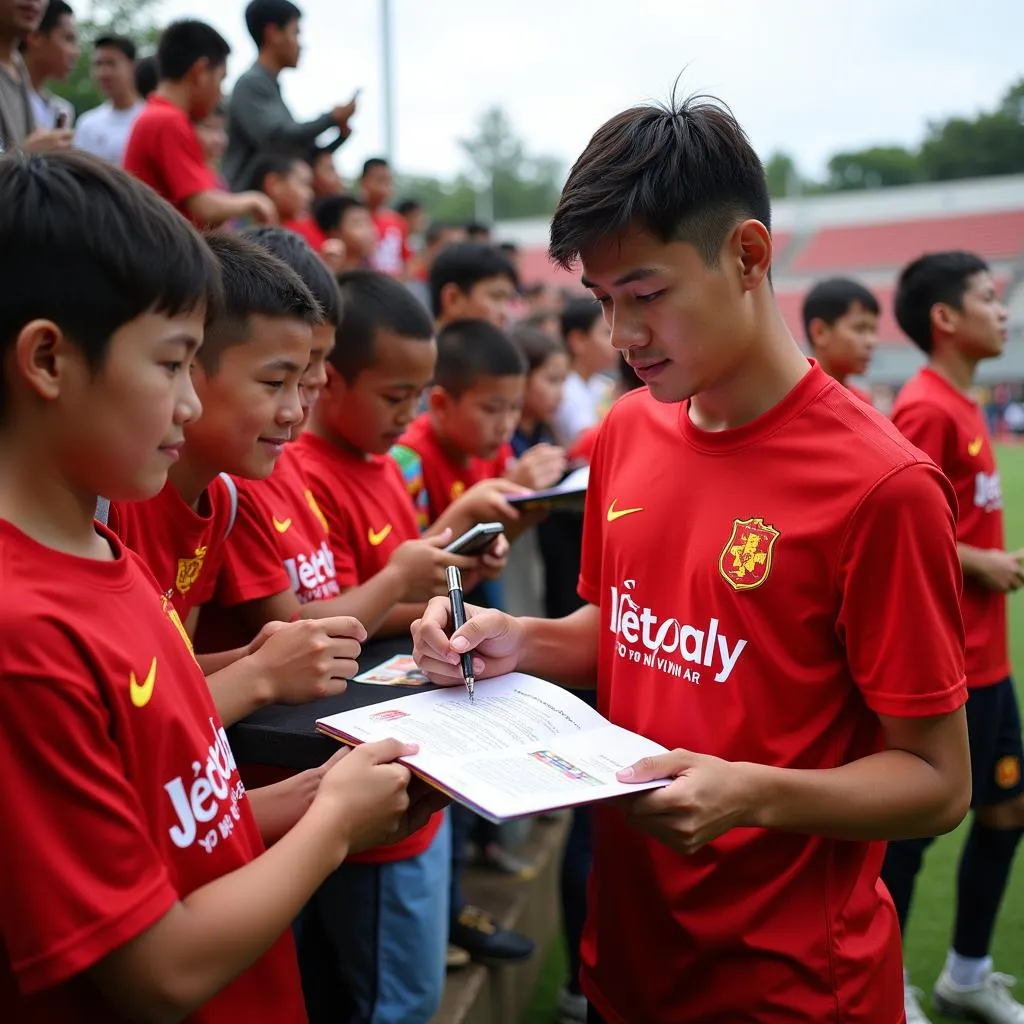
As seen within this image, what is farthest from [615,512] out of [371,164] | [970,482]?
[371,164]

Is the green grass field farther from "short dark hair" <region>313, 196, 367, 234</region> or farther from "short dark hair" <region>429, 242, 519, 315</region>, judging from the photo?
"short dark hair" <region>313, 196, 367, 234</region>

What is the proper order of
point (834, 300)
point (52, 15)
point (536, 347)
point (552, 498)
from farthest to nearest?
point (52, 15)
point (536, 347)
point (834, 300)
point (552, 498)

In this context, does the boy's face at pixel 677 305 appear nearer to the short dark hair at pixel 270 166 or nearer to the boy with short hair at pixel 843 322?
the boy with short hair at pixel 843 322

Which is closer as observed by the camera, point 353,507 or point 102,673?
point 102,673

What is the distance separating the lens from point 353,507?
8.36ft

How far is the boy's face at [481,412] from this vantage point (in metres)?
3.46

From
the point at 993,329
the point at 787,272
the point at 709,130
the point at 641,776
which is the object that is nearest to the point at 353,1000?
the point at 641,776

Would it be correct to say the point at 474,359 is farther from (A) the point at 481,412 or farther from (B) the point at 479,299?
(B) the point at 479,299

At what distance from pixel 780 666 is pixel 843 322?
3001 millimetres

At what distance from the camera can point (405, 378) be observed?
106 inches

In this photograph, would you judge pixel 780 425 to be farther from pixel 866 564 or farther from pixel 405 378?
pixel 405 378

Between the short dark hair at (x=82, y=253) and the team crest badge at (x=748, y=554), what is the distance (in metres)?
0.86

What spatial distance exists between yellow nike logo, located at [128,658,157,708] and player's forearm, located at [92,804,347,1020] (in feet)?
0.73

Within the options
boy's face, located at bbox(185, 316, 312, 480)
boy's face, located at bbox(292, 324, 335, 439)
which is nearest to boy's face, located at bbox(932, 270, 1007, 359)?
boy's face, located at bbox(292, 324, 335, 439)
